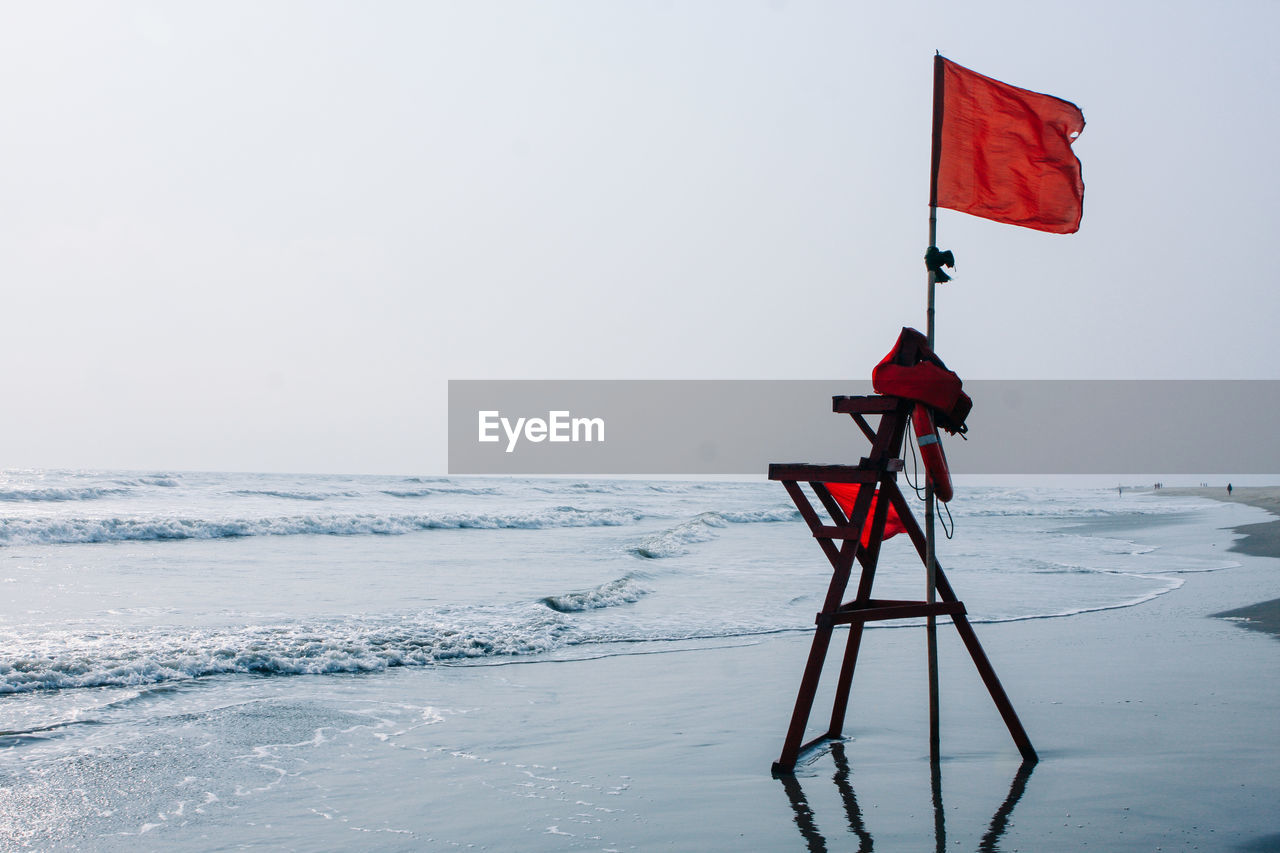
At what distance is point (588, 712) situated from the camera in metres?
7.25

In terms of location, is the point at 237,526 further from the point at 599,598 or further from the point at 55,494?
the point at 599,598

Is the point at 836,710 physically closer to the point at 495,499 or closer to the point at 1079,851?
the point at 1079,851

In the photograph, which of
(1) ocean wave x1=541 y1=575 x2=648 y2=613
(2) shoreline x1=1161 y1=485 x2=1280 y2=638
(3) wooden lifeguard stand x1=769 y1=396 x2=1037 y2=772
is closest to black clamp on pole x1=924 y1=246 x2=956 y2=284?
(3) wooden lifeguard stand x1=769 y1=396 x2=1037 y2=772

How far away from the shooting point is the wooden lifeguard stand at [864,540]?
4.95 meters

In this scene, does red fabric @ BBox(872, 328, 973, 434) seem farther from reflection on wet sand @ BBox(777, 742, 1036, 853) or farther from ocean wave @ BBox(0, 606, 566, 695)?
ocean wave @ BBox(0, 606, 566, 695)

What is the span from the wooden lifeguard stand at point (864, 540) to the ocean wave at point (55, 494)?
42.4 meters

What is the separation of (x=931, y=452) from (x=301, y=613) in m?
9.75

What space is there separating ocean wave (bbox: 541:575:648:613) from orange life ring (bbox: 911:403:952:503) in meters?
8.93

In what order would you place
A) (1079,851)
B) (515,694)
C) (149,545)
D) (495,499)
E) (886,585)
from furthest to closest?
(495,499), (149,545), (886,585), (515,694), (1079,851)

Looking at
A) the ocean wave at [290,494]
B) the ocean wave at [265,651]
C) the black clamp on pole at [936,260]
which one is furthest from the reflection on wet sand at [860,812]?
the ocean wave at [290,494]

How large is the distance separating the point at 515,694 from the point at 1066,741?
4294mm

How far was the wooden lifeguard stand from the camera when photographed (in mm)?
4949

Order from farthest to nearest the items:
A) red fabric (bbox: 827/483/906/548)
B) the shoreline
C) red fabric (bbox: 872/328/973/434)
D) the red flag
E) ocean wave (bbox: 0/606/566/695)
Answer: the shoreline → ocean wave (bbox: 0/606/566/695) → red fabric (bbox: 827/483/906/548) → the red flag → red fabric (bbox: 872/328/973/434)

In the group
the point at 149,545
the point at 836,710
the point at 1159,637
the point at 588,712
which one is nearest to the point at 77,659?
the point at 588,712
